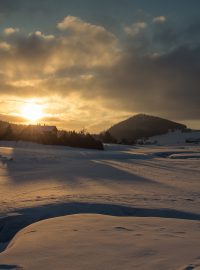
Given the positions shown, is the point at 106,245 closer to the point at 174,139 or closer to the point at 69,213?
the point at 69,213

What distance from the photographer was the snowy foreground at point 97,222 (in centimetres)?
452

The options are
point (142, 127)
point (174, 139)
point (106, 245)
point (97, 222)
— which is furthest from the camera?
point (142, 127)

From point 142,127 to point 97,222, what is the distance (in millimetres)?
121644

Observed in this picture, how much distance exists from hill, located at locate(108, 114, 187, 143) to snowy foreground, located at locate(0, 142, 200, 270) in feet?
330

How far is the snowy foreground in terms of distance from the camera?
4.52m

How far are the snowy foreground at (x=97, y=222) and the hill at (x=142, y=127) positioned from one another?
101 meters

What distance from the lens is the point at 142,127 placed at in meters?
128

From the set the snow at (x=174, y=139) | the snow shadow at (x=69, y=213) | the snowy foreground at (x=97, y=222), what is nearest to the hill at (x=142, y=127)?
the snow at (x=174, y=139)

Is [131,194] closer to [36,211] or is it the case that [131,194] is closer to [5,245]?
[36,211]

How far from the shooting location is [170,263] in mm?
4207

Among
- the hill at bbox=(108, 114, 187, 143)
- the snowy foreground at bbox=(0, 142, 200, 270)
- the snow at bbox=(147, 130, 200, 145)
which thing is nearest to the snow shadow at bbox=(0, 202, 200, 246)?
the snowy foreground at bbox=(0, 142, 200, 270)

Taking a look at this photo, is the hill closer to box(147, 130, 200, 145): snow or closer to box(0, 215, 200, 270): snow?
box(147, 130, 200, 145): snow

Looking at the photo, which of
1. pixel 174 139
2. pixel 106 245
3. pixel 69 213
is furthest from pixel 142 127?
pixel 106 245

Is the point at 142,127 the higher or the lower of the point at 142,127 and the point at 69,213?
the higher
